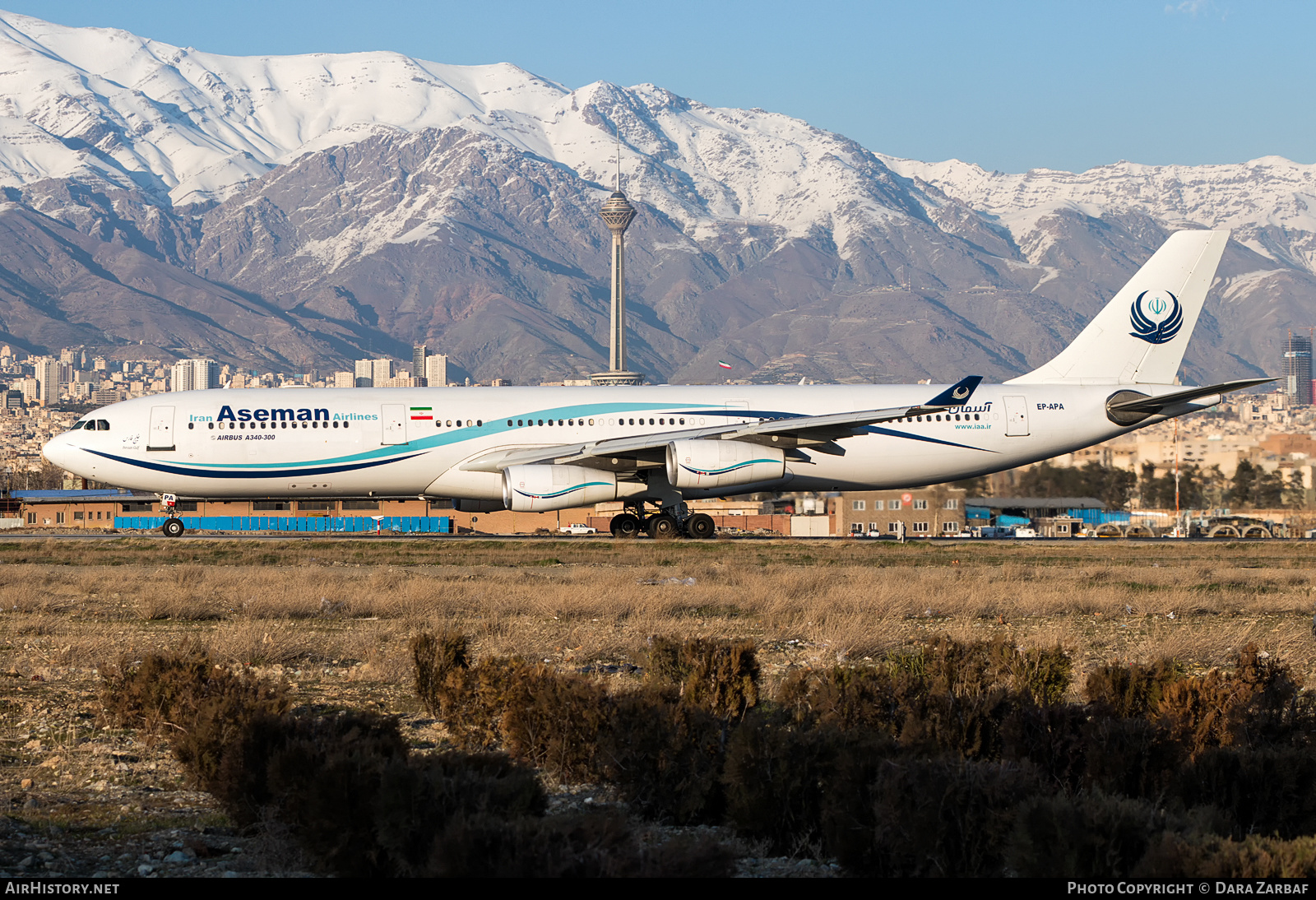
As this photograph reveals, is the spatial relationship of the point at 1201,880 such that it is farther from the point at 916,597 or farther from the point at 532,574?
the point at 532,574

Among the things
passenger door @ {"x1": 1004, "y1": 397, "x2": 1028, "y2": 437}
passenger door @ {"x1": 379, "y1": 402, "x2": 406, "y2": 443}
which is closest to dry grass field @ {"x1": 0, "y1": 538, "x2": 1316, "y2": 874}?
passenger door @ {"x1": 379, "y1": 402, "x2": 406, "y2": 443}

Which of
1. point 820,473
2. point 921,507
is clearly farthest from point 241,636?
point 921,507

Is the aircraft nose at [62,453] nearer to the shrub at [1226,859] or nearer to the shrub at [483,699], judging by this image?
the shrub at [483,699]

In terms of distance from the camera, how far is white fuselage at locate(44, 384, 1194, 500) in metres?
32.8

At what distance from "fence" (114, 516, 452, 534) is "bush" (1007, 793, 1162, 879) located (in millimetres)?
63295

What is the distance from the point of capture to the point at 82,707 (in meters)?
11.0

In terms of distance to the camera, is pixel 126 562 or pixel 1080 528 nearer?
pixel 126 562

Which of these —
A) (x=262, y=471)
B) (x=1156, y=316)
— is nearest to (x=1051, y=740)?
(x=262, y=471)

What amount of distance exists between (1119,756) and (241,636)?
31.5ft

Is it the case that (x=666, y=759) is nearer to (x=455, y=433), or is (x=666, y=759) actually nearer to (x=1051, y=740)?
(x=1051, y=740)

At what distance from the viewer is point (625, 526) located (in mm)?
35938

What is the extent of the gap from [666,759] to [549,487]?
2369cm

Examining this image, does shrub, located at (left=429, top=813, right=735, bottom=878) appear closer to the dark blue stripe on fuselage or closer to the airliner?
the airliner

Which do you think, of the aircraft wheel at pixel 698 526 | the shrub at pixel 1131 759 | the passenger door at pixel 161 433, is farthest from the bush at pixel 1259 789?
the passenger door at pixel 161 433
